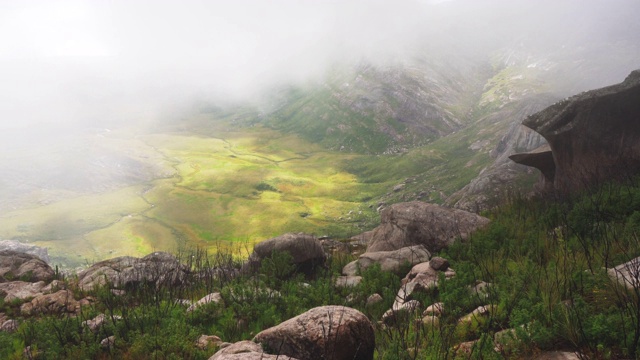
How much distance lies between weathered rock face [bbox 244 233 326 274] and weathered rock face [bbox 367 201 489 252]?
4.30 meters

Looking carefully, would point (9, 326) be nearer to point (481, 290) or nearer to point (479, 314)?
point (479, 314)

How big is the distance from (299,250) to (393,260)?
6.04 metres

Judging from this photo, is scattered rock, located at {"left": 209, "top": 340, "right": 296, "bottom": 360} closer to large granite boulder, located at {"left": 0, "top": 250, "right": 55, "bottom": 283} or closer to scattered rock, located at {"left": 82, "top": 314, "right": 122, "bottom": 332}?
scattered rock, located at {"left": 82, "top": 314, "right": 122, "bottom": 332}

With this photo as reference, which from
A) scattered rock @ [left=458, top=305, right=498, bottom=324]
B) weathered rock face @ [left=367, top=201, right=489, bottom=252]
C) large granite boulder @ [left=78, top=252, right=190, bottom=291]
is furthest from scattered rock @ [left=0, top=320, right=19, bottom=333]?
weathered rock face @ [left=367, top=201, right=489, bottom=252]

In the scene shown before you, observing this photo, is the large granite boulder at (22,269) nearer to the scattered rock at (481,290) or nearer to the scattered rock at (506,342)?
the scattered rock at (481,290)

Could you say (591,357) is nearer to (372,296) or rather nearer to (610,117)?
(372,296)

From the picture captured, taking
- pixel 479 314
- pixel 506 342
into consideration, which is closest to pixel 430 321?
pixel 479 314

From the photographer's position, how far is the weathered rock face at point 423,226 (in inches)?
751

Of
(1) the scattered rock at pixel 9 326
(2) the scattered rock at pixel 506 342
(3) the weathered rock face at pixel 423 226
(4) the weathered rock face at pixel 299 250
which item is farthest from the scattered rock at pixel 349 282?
(1) the scattered rock at pixel 9 326

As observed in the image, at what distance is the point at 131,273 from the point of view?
19719 mm

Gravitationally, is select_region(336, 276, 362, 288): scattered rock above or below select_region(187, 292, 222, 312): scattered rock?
below

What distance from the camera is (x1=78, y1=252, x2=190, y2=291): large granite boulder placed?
17.9m

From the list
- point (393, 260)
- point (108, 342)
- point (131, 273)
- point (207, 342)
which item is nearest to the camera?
point (108, 342)

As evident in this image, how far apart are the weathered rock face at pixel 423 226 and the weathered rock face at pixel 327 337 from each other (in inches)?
452
